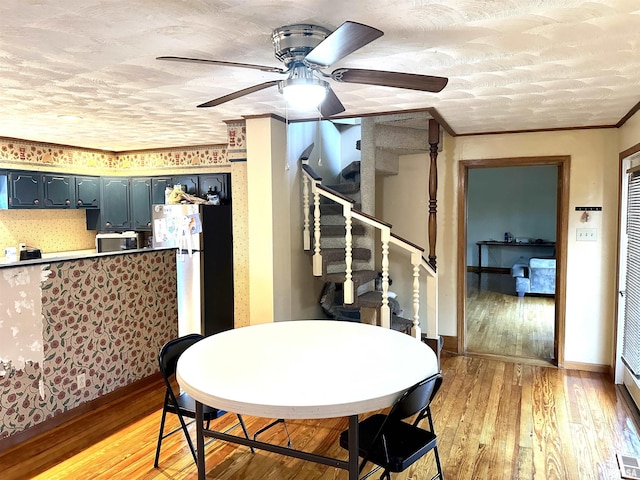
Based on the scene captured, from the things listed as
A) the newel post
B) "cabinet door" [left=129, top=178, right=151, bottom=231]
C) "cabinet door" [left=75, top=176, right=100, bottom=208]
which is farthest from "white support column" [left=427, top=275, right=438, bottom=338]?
"cabinet door" [left=75, top=176, right=100, bottom=208]

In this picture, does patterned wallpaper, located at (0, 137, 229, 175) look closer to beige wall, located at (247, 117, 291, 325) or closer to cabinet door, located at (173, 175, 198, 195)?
cabinet door, located at (173, 175, 198, 195)

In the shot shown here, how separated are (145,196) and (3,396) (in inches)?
137

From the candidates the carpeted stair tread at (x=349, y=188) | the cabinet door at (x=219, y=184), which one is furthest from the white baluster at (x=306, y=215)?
the cabinet door at (x=219, y=184)

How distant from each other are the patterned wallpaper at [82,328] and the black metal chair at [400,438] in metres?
2.19

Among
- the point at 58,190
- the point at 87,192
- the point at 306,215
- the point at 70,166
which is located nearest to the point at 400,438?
the point at 306,215

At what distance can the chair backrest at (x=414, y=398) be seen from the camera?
1806mm

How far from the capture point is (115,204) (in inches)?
239

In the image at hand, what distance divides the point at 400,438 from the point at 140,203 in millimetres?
4919

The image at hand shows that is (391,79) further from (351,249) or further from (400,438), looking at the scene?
(351,249)

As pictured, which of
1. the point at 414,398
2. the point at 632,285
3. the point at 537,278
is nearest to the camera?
the point at 414,398

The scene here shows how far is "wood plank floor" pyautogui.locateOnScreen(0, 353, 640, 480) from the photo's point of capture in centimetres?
262

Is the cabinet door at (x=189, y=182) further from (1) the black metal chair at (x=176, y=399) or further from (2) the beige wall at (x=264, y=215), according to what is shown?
(1) the black metal chair at (x=176, y=399)

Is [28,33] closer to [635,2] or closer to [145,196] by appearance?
[635,2]

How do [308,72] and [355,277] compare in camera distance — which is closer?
[308,72]
